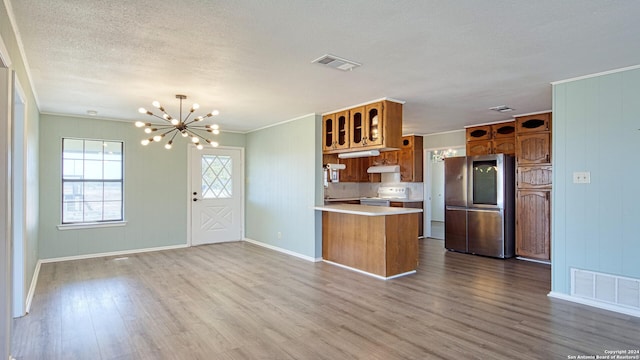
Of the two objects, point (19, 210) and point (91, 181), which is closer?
point (19, 210)

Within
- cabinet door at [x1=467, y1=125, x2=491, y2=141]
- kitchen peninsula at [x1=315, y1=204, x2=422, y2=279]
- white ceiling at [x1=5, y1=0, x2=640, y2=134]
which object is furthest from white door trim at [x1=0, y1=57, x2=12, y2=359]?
cabinet door at [x1=467, y1=125, x2=491, y2=141]

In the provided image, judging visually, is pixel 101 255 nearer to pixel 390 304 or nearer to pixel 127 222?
pixel 127 222

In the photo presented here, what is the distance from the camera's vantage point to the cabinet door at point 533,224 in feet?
18.7

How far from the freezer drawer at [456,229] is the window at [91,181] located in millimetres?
6059

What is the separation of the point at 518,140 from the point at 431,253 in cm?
244

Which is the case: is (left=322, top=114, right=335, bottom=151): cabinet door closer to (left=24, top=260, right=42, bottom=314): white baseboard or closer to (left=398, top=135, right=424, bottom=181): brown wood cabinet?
(left=398, top=135, right=424, bottom=181): brown wood cabinet

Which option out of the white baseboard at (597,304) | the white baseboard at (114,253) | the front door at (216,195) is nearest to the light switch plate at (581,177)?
the white baseboard at (597,304)

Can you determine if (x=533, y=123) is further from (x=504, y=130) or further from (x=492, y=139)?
(x=492, y=139)

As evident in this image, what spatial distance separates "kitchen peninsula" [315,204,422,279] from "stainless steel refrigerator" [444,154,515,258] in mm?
1725

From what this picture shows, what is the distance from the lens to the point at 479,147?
22.5 feet

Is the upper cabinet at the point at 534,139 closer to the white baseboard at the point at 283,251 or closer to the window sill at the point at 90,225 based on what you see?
the white baseboard at the point at 283,251

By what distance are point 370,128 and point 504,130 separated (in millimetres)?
3010

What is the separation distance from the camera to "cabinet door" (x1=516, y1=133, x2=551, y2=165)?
566 cm

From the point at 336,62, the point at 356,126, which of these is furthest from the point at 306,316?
the point at 356,126
